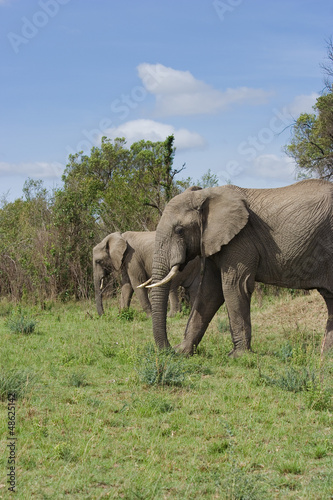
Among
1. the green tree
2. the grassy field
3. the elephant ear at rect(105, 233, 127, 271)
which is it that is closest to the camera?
the grassy field

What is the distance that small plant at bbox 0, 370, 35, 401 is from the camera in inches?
277

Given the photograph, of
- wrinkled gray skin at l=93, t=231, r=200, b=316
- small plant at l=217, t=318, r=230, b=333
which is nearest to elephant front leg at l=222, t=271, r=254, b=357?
small plant at l=217, t=318, r=230, b=333

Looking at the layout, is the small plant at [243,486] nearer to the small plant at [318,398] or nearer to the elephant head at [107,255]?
the small plant at [318,398]

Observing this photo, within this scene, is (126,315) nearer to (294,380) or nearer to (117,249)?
(117,249)

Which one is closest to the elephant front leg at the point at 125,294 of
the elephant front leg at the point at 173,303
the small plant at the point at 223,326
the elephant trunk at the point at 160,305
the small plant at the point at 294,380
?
the elephant front leg at the point at 173,303

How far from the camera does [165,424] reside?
6184 millimetres

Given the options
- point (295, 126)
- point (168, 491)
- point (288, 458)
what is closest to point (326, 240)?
point (288, 458)

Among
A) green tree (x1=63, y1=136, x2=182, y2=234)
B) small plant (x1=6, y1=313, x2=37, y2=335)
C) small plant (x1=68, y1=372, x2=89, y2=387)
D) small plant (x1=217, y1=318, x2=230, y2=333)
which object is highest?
green tree (x1=63, y1=136, x2=182, y2=234)

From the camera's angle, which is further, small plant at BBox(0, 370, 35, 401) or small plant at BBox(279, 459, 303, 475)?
small plant at BBox(0, 370, 35, 401)

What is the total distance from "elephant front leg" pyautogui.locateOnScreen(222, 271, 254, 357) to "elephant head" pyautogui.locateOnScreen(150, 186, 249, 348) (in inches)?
21.7

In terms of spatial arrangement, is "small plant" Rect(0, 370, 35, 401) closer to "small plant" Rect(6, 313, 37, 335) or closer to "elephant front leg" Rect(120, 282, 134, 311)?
"small plant" Rect(6, 313, 37, 335)

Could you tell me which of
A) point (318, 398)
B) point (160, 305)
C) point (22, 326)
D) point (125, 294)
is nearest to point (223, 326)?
point (160, 305)

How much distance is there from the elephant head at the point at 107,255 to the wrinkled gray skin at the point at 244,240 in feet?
21.1

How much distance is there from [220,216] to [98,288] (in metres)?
6.93
